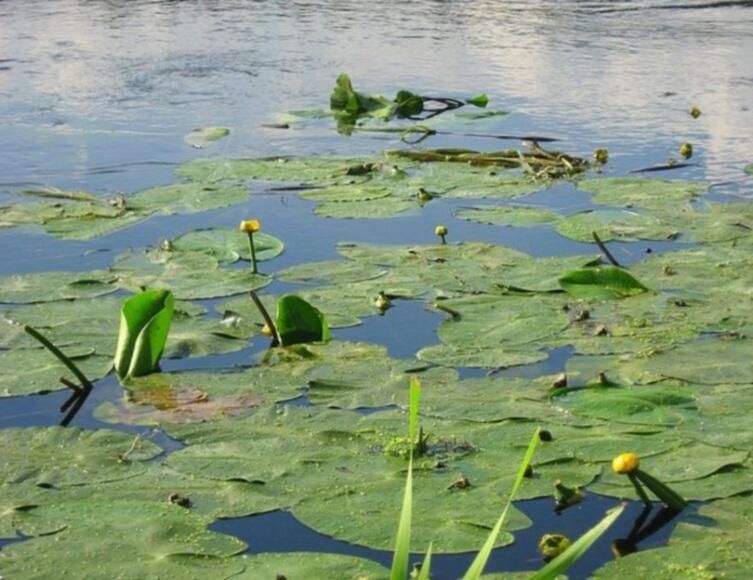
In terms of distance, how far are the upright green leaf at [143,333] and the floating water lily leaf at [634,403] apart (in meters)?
0.79

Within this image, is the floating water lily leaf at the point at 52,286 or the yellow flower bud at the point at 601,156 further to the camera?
the yellow flower bud at the point at 601,156

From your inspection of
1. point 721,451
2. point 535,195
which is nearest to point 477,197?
point 535,195

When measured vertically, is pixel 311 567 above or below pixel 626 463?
below

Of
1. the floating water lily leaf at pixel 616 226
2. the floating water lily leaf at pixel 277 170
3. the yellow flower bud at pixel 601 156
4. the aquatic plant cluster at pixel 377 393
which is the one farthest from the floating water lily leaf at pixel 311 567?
the yellow flower bud at pixel 601 156

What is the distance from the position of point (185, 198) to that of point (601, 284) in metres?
1.51

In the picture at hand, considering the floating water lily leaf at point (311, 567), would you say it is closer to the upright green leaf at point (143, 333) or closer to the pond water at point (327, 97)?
the pond water at point (327, 97)

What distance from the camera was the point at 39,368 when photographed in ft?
8.72

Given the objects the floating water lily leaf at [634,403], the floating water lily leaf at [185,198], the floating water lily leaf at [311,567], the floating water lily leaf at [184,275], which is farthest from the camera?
the floating water lily leaf at [185,198]

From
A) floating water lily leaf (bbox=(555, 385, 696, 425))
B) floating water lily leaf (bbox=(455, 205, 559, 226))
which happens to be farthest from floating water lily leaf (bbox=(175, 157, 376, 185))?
floating water lily leaf (bbox=(555, 385, 696, 425))

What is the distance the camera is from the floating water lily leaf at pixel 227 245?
11.3 ft

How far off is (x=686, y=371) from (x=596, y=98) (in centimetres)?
338

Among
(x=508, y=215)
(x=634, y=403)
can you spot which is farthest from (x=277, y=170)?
(x=634, y=403)

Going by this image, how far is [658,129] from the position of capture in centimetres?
512

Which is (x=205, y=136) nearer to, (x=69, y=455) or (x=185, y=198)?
(x=185, y=198)
